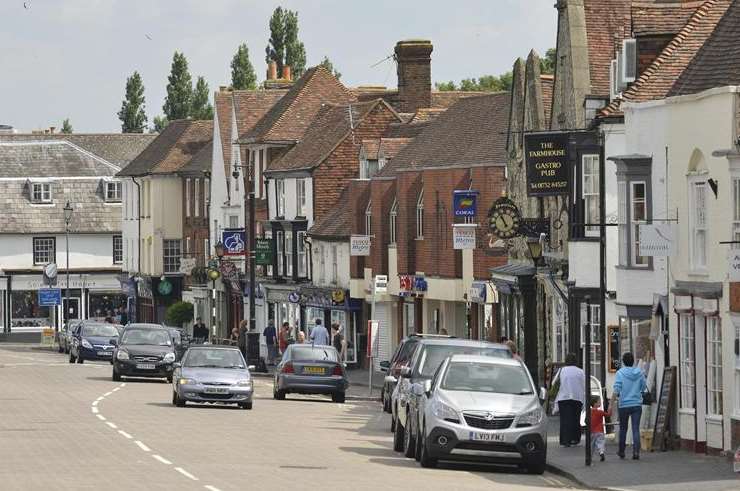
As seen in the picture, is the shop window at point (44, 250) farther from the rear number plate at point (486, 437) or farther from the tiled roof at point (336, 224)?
the rear number plate at point (486, 437)

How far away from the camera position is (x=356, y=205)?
70.4 meters

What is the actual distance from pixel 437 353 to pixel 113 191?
85755 millimetres

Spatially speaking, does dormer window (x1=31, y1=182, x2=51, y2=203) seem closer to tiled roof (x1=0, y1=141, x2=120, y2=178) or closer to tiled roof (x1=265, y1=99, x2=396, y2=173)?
tiled roof (x1=0, y1=141, x2=120, y2=178)

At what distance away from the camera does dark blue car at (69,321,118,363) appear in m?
68.3

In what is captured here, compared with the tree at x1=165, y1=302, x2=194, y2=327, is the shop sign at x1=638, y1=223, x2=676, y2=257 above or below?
Answer: above

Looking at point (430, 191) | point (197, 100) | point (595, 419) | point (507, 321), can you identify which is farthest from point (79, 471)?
point (197, 100)

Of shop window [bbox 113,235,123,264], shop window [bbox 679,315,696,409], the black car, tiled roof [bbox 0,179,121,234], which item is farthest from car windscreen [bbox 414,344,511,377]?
shop window [bbox 113,235,123,264]

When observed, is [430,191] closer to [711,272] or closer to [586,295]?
[586,295]

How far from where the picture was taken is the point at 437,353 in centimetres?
3291

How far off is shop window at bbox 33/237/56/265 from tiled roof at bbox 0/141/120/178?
4312 mm

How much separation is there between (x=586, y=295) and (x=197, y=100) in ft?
360

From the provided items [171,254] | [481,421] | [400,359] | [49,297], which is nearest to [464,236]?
[400,359]

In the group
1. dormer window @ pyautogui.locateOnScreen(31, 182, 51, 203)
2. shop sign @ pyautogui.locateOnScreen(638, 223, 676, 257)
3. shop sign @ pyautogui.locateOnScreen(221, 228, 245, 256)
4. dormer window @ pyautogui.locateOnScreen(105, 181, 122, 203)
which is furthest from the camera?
dormer window @ pyautogui.locateOnScreen(105, 181, 122, 203)

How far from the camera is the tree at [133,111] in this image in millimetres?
146750
